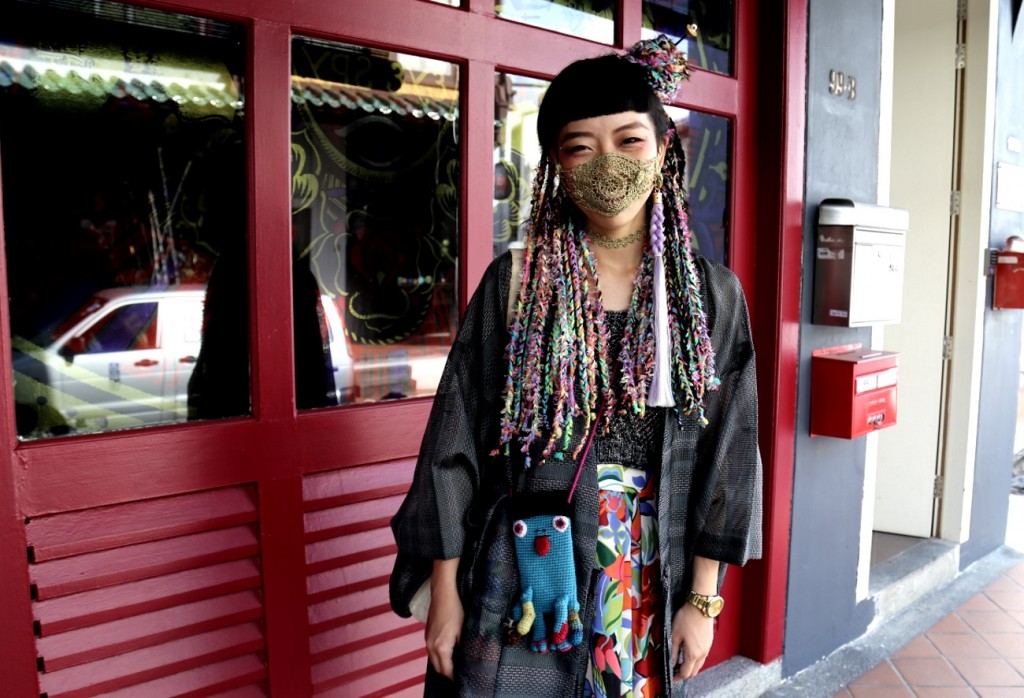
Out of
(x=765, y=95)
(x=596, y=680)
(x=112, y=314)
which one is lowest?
(x=596, y=680)

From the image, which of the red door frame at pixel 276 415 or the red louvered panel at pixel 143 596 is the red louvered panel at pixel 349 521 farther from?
the red louvered panel at pixel 143 596

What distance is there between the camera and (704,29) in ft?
9.57

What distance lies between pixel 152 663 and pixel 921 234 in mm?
4048

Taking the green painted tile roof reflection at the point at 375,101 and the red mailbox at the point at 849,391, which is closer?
the green painted tile roof reflection at the point at 375,101

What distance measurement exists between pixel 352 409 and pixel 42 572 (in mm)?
769

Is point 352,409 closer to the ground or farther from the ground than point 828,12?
closer to the ground

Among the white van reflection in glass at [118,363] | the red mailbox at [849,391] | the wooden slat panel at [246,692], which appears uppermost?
the white van reflection in glass at [118,363]

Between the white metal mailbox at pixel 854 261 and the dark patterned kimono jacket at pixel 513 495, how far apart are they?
4.79 ft

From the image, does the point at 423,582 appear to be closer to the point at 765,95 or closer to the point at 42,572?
the point at 42,572

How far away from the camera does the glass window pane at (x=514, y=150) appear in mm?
2413

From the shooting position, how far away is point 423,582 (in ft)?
5.26

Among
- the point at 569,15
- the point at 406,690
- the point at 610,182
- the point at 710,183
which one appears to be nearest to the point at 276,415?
the point at 406,690

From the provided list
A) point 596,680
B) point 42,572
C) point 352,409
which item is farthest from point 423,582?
point 42,572

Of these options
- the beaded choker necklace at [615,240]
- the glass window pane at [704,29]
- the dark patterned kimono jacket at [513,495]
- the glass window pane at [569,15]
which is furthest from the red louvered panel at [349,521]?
the glass window pane at [704,29]
